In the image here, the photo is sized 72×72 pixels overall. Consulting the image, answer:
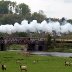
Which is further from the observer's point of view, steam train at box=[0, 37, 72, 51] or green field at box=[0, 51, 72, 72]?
steam train at box=[0, 37, 72, 51]

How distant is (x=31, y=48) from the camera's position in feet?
370

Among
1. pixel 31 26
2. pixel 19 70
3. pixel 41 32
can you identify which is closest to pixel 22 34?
pixel 31 26

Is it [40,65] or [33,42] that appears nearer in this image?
[40,65]

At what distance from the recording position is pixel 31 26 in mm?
126375

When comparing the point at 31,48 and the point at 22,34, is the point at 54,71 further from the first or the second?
the point at 22,34

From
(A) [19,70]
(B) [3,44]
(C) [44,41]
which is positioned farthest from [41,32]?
(A) [19,70]

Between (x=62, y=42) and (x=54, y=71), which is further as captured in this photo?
(x=62, y=42)

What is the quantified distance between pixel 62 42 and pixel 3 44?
803 inches

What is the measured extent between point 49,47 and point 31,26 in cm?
1634

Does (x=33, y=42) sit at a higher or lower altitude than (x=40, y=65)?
higher

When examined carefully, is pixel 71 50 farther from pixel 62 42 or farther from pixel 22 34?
pixel 22 34

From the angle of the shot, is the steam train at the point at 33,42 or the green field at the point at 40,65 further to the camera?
the steam train at the point at 33,42

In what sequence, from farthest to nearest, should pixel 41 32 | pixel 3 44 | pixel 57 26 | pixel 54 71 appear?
1. pixel 41 32
2. pixel 57 26
3. pixel 3 44
4. pixel 54 71

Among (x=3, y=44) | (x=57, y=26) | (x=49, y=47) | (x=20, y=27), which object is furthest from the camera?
(x=57, y=26)
